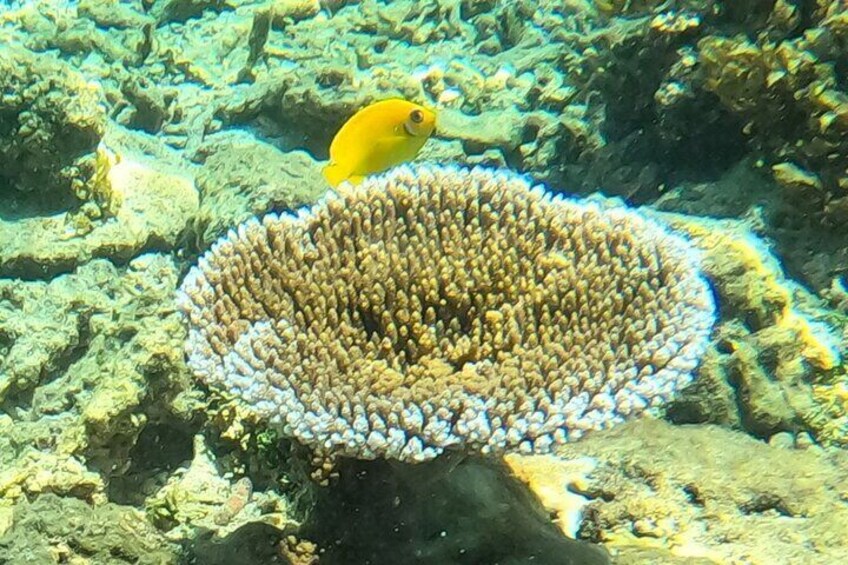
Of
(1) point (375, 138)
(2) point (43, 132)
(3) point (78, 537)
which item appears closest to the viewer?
(3) point (78, 537)

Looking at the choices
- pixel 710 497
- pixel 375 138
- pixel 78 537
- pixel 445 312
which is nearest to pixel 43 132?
pixel 375 138

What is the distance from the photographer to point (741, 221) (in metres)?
4.89

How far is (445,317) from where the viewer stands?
111 inches

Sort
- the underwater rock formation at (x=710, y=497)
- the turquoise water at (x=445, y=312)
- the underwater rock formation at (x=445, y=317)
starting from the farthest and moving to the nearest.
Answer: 1. the underwater rock formation at (x=710, y=497)
2. the turquoise water at (x=445, y=312)
3. the underwater rock formation at (x=445, y=317)

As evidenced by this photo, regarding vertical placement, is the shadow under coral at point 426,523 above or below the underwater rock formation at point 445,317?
below

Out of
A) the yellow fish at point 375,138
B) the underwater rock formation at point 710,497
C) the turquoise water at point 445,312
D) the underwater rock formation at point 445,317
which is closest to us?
the underwater rock formation at point 445,317

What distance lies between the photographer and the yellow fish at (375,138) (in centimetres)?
392

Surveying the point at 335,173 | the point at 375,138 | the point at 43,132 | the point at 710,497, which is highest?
the point at 43,132

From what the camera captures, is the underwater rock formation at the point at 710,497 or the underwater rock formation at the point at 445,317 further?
the underwater rock formation at the point at 710,497

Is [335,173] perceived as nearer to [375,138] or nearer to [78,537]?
[375,138]

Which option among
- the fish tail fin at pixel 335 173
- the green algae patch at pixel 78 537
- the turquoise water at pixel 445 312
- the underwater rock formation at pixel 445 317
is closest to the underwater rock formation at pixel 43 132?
the turquoise water at pixel 445 312

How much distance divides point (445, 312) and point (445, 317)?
0.02 metres

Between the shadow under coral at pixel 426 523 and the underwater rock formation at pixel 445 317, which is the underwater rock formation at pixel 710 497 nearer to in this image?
the shadow under coral at pixel 426 523

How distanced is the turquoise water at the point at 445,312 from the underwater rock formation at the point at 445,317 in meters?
0.01
